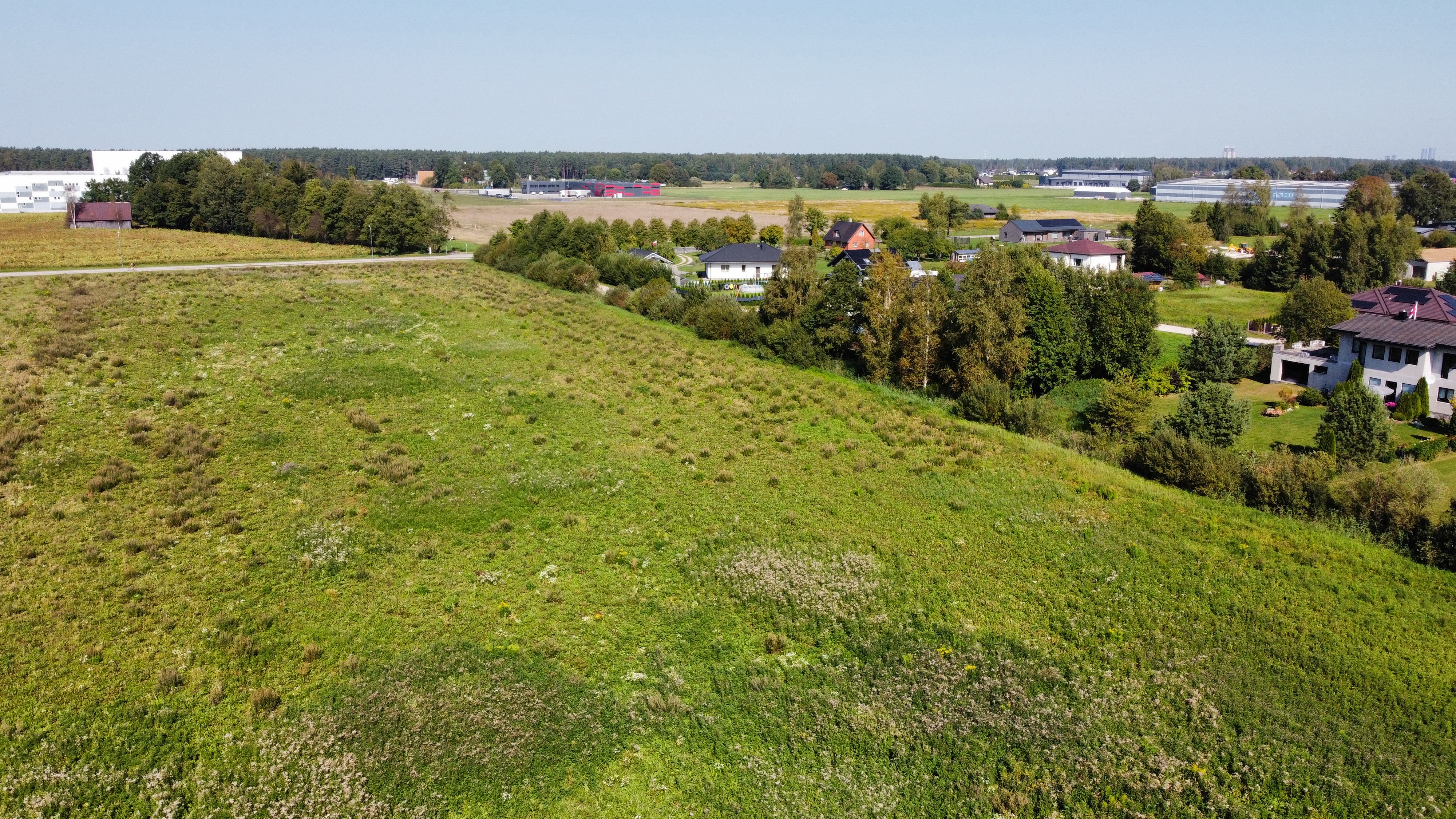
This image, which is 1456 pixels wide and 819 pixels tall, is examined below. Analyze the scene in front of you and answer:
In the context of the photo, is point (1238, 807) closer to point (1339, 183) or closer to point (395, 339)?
point (395, 339)

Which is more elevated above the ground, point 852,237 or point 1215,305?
point 852,237

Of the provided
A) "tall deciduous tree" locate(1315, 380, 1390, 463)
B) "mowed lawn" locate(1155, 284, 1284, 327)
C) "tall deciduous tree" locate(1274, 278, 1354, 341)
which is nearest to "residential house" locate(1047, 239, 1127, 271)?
"mowed lawn" locate(1155, 284, 1284, 327)

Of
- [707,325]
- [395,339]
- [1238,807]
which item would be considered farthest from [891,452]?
[395,339]

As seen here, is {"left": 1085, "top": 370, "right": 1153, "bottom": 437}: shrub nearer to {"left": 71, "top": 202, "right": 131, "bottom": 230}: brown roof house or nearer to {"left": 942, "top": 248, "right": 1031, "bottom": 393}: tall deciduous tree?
{"left": 942, "top": 248, "right": 1031, "bottom": 393}: tall deciduous tree

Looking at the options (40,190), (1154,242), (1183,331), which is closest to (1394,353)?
(1183,331)

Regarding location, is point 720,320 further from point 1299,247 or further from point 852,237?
point 852,237

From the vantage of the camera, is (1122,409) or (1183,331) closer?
(1122,409)
